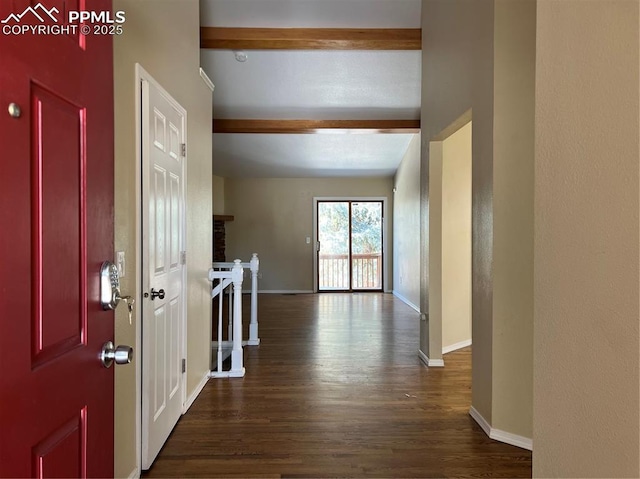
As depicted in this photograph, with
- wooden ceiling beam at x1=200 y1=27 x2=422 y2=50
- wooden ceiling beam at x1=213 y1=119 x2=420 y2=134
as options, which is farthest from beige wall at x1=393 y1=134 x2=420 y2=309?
wooden ceiling beam at x1=200 y1=27 x2=422 y2=50

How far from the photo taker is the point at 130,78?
1.87 m

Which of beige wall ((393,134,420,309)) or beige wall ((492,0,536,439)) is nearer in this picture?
beige wall ((492,0,536,439))

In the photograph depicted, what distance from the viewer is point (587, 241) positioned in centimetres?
88

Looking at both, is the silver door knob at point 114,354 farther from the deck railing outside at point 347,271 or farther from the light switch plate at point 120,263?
the deck railing outside at point 347,271

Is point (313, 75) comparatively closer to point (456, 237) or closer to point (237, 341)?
point (456, 237)

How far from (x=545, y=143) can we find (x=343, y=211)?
7.91 metres

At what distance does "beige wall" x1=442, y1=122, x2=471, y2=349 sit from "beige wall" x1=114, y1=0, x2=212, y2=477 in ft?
8.25

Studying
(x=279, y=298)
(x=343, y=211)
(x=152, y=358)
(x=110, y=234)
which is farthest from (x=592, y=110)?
(x=343, y=211)

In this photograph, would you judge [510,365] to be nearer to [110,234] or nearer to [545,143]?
[545,143]

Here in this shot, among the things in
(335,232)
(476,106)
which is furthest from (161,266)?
(335,232)

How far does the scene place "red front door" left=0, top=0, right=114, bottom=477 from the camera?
2.27 ft

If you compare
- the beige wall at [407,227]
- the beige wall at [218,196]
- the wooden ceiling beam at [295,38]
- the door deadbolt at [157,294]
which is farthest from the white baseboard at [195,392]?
the beige wall at [218,196]

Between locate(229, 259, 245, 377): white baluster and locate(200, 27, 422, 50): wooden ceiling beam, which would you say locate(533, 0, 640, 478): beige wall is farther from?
locate(200, 27, 422, 50): wooden ceiling beam
